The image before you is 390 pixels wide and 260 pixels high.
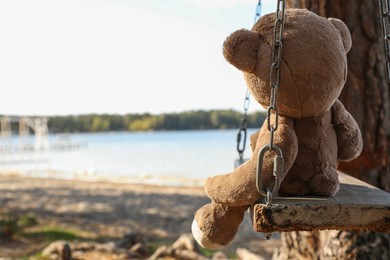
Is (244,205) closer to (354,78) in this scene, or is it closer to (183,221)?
(354,78)

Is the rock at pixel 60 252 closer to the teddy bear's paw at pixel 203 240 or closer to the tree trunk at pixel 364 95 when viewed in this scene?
the tree trunk at pixel 364 95

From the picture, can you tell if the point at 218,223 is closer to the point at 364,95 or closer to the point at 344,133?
the point at 344,133

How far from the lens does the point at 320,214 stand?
1214 mm

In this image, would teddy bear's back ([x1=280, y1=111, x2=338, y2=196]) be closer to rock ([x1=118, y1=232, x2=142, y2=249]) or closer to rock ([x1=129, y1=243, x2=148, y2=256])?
rock ([x1=129, y1=243, x2=148, y2=256])

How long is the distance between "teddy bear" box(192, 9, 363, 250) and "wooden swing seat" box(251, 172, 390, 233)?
9cm

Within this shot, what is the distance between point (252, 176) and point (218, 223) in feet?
0.71

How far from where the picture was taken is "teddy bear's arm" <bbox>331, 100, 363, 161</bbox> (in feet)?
4.98

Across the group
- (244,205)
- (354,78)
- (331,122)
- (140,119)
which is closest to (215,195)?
(244,205)

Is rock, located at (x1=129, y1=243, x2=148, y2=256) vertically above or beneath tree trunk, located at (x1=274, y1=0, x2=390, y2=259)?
beneath

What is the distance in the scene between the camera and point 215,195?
1385 mm

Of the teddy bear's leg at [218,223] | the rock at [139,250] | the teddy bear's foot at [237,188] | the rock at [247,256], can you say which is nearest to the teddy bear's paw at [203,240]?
the teddy bear's leg at [218,223]

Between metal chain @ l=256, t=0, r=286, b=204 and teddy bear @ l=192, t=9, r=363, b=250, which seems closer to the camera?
metal chain @ l=256, t=0, r=286, b=204

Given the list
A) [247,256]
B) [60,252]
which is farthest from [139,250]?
[247,256]

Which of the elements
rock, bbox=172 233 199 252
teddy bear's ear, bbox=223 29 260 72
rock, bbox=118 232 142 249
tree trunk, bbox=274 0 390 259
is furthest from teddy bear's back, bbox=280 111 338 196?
rock, bbox=118 232 142 249
